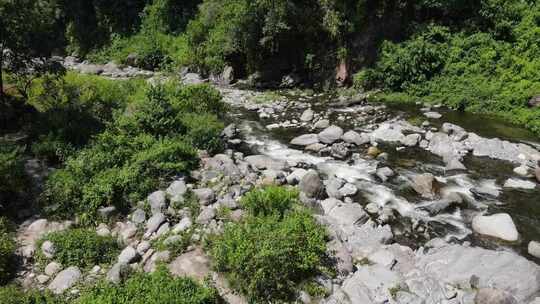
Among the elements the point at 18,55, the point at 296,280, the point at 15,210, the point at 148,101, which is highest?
the point at 18,55

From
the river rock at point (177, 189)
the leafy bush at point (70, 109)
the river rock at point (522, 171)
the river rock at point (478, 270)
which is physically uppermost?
the leafy bush at point (70, 109)

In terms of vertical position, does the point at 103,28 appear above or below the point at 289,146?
above

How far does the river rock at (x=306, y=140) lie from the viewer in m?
14.4

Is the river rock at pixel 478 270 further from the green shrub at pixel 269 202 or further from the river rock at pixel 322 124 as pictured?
the river rock at pixel 322 124

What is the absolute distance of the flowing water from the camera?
9023 millimetres

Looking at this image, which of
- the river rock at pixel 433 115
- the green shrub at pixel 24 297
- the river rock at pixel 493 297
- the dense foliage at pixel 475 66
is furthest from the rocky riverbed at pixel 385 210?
the dense foliage at pixel 475 66

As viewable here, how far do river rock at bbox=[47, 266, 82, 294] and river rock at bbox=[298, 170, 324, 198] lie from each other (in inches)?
209

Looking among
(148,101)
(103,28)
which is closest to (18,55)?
(148,101)

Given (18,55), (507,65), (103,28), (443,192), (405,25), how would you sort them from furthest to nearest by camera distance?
1. (103,28)
2. (405,25)
3. (507,65)
4. (18,55)
5. (443,192)

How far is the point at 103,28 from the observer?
42.6m

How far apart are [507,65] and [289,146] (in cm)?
1105

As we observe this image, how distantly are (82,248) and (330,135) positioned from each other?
9175mm

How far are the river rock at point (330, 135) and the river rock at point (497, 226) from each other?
6.08m

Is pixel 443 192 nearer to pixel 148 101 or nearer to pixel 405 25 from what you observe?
Answer: pixel 148 101
